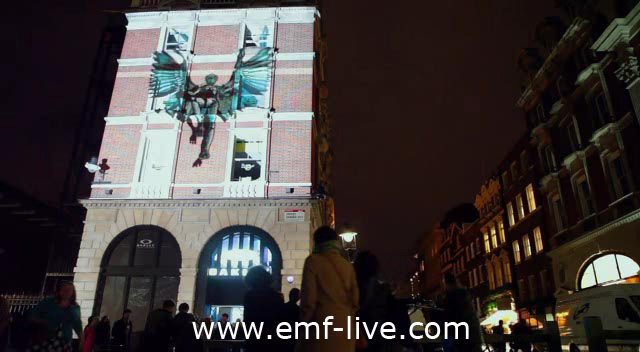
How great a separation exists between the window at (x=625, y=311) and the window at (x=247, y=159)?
41.6 feet

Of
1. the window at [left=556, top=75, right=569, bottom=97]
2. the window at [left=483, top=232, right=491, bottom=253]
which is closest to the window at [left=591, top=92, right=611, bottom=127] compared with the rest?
the window at [left=556, top=75, right=569, bottom=97]

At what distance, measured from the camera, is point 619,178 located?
18.5 metres

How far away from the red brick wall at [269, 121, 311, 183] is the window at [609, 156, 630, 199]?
14197 millimetres

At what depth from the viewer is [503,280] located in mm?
34500

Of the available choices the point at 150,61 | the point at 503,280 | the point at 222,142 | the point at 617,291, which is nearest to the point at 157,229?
the point at 222,142

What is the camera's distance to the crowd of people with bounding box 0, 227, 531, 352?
3.64 m

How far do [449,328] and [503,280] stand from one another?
32.4 meters

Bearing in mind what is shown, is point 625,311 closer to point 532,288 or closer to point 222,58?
point 222,58

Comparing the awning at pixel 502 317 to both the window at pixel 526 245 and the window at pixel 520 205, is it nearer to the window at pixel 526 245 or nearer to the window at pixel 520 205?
the window at pixel 526 245

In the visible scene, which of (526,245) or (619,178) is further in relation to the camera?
(526,245)

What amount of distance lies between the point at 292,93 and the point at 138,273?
30.8 ft

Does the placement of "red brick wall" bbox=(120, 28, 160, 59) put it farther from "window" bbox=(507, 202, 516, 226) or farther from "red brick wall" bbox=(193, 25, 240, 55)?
"window" bbox=(507, 202, 516, 226)

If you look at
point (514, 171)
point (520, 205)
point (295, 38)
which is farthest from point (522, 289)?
point (295, 38)

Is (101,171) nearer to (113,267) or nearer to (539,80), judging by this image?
(113,267)
